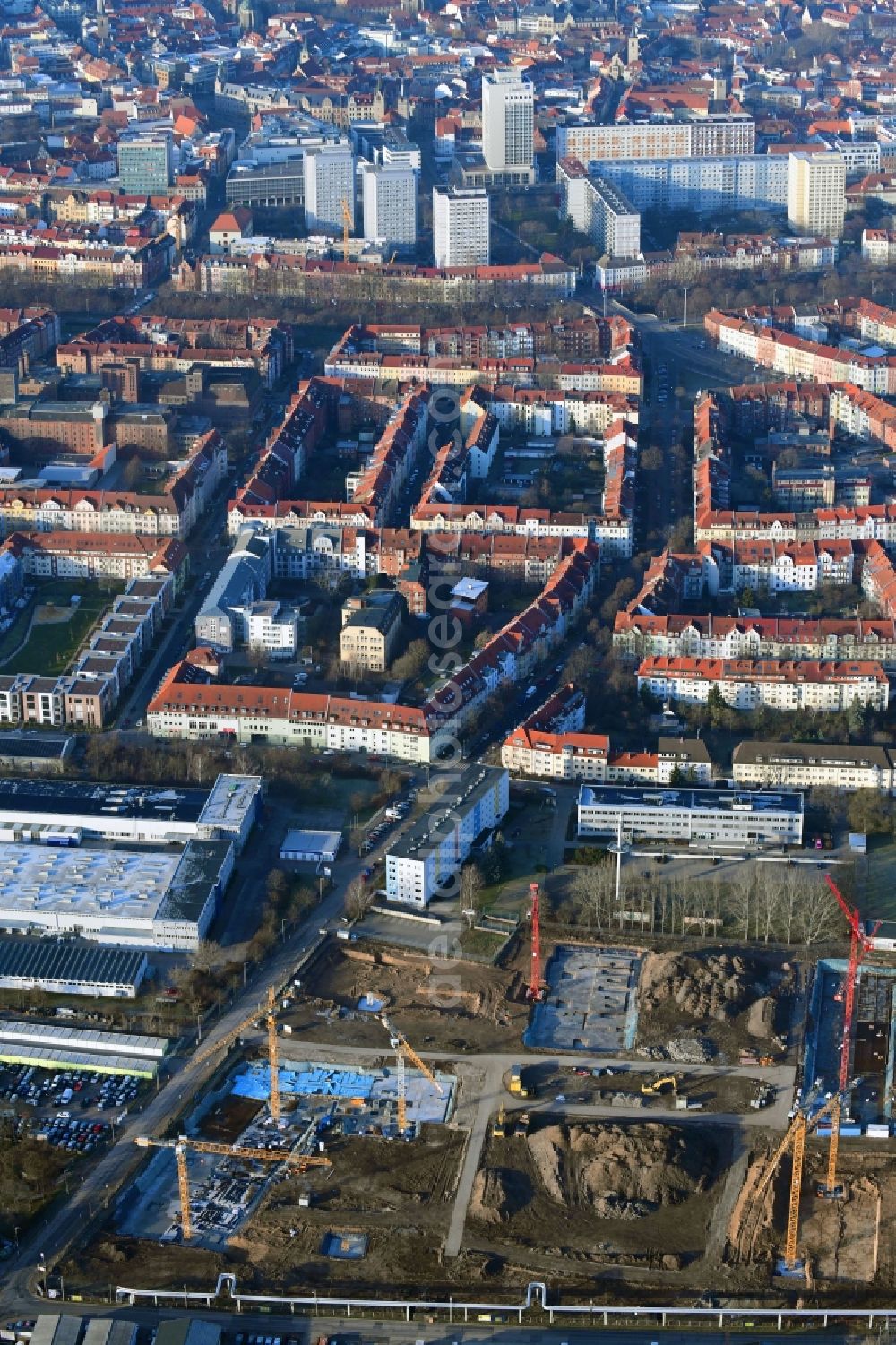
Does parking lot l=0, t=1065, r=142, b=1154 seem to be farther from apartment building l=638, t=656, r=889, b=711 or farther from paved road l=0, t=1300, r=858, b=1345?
apartment building l=638, t=656, r=889, b=711

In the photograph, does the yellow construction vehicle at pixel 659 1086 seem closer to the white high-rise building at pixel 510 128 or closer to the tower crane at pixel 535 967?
the tower crane at pixel 535 967

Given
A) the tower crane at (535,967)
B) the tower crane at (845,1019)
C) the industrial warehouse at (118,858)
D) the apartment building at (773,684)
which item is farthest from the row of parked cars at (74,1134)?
the apartment building at (773,684)

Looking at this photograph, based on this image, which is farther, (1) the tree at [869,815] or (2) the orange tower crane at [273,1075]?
(1) the tree at [869,815]

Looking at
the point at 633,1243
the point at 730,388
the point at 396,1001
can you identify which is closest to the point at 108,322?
the point at 730,388

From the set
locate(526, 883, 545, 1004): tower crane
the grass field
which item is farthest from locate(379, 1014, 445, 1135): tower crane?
the grass field

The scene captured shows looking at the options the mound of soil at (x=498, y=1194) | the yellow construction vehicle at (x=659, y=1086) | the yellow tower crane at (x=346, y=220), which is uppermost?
the yellow tower crane at (x=346, y=220)
